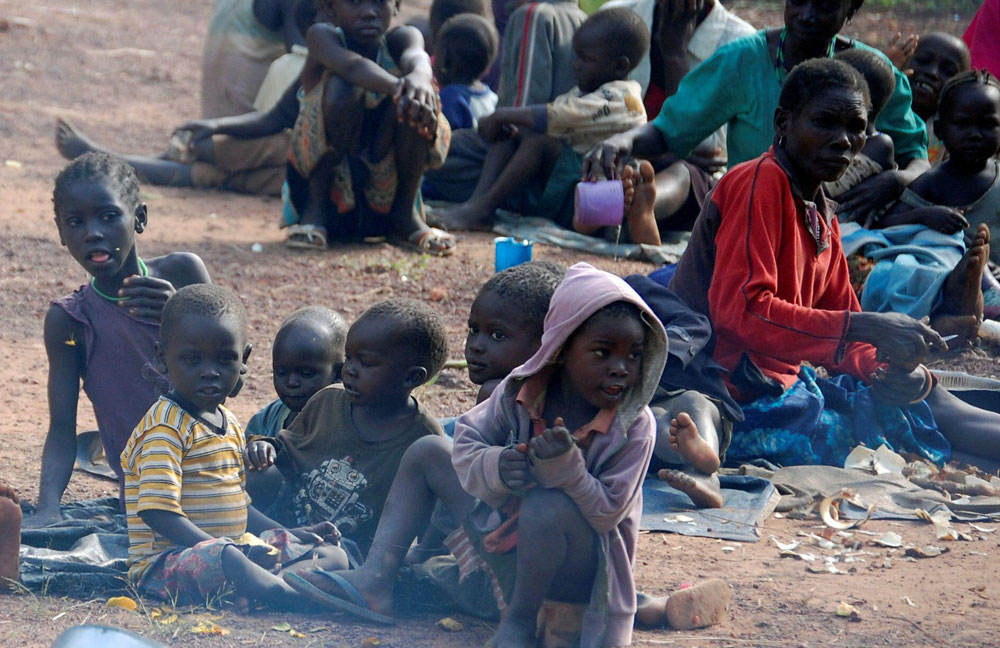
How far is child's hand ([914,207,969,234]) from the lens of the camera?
18.0 feet

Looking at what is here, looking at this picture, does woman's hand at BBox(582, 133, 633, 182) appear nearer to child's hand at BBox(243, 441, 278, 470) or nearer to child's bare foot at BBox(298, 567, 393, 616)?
child's hand at BBox(243, 441, 278, 470)

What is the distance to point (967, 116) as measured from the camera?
553 centimetres

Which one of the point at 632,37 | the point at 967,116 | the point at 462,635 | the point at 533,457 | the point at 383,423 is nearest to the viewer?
the point at 533,457

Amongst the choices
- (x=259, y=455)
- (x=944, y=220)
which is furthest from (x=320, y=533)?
(x=944, y=220)

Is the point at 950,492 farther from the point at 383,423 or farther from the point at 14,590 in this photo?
the point at 14,590

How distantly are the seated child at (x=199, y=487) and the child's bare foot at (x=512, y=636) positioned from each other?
21.1 inches

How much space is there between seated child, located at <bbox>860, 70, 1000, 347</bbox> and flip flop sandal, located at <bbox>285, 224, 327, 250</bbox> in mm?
2971

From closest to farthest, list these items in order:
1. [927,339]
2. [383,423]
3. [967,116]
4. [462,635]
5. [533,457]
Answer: [533,457]
[462,635]
[383,423]
[927,339]
[967,116]

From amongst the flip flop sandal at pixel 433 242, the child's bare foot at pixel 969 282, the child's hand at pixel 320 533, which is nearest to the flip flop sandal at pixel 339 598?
the child's hand at pixel 320 533

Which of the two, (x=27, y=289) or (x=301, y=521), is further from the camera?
(x=27, y=289)

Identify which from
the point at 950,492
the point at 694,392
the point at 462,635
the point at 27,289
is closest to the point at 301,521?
the point at 462,635

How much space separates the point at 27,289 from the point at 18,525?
3254 millimetres

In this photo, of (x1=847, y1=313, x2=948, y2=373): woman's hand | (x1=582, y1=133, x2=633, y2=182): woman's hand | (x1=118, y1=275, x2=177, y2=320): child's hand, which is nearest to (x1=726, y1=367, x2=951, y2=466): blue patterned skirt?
(x1=847, y1=313, x2=948, y2=373): woman's hand

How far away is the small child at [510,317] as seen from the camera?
10.2 ft
